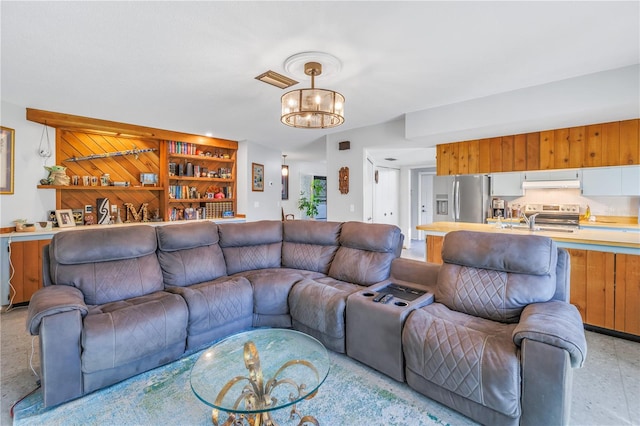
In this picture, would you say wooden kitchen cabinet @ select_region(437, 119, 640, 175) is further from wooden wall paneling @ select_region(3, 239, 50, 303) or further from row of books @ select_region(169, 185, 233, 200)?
wooden wall paneling @ select_region(3, 239, 50, 303)

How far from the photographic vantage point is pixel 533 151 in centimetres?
353

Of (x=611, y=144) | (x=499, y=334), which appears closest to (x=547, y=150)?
(x=611, y=144)

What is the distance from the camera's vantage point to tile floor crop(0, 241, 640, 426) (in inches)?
69.1

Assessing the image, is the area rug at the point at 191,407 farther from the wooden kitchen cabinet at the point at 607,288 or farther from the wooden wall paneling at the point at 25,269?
the wooden wall paneling at the point at 25,269

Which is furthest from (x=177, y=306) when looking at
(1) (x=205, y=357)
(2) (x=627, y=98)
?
(2) (x=627, y=98)

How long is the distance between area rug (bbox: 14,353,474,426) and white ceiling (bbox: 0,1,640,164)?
240 centimetres

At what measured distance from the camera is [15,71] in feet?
8.50

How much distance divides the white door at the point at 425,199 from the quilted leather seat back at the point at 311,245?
5.17 metres

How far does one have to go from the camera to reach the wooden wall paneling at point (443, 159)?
4.25 meters

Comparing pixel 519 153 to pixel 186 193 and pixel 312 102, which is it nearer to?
pixel 312 102

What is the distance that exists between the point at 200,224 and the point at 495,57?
3.14 meters

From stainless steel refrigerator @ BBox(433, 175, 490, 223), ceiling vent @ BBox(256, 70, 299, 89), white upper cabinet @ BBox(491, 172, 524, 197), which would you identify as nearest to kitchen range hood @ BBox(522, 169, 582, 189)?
white upper cabinet @ BBox(491, 172, 524, 197)

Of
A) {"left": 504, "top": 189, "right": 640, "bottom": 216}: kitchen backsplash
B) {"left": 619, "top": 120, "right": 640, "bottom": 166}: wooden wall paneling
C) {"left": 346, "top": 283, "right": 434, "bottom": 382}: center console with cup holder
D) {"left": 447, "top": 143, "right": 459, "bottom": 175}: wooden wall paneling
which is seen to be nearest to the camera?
{"left": 346, "top": 283, "right": 434, "bottom": 382}: center console with cup holder

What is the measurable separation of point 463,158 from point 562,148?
3.51 ft
